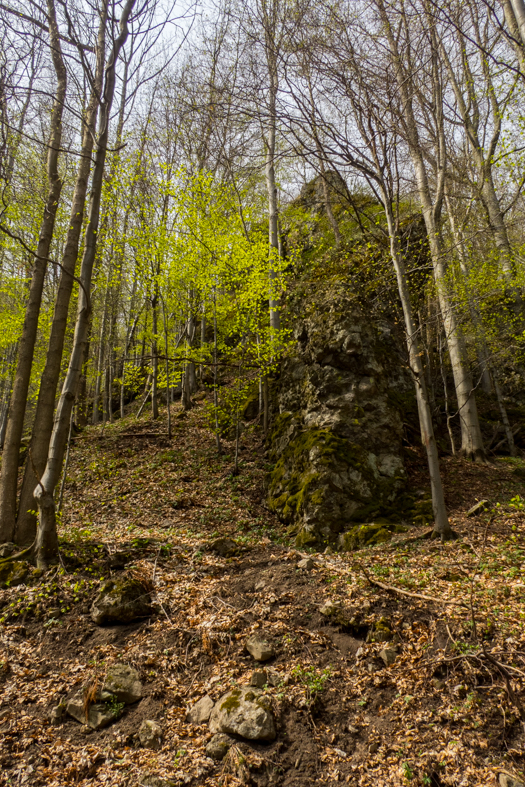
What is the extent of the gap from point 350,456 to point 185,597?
4.09 meters

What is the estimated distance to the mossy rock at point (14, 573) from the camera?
486 centimetres

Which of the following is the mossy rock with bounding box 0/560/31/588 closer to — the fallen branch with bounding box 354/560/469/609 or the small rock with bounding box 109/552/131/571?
the small rock with bounding box 109/552/131/571

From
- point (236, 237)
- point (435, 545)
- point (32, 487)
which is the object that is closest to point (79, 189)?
point (32, 487)

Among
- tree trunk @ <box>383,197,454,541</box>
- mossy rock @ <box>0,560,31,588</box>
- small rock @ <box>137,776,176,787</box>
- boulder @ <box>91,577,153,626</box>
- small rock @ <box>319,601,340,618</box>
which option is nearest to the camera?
small rock @ <box>137,776,176,787</box>

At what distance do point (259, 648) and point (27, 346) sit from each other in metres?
6.02

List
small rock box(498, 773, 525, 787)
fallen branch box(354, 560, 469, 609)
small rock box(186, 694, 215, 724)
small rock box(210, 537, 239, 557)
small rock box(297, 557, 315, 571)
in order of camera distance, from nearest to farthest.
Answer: small rock box(498, 773, 525, 787) < small rock box(186, 694, 215, 724) < fallen branch box(354, 560, 469, 609) < small rock box(297, 557, 315, 571) < small rock box(210, 537, 239, 557)

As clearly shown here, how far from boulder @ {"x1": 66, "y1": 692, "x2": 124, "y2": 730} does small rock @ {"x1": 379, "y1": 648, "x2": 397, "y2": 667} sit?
7.83 ft

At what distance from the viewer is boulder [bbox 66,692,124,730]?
3207 millimetres

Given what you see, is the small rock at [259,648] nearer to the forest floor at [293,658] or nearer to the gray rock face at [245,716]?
the forest floor at [293,658]

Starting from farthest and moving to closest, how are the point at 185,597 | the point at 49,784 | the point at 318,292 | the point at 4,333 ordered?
the point at 4,333 < the point at 318,292 < the point at 185,597 < the point at 49,784

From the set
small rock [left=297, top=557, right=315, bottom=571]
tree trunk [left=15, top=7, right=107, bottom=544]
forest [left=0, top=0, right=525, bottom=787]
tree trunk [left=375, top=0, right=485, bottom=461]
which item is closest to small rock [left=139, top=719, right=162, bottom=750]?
forest [left=0, top=0, right=525, bottom=787]

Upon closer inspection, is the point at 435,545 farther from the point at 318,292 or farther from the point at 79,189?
the point at 79,189

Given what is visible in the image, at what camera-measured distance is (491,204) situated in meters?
11.5

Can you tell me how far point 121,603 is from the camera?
4.43 metres
